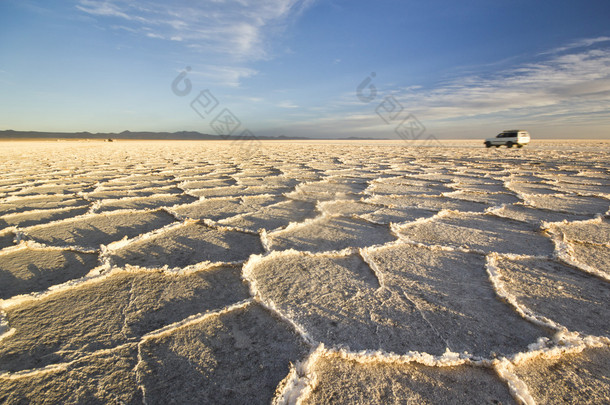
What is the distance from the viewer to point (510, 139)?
1330cm

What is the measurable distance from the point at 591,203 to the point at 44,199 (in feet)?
15.5

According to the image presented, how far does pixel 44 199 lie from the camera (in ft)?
9.20

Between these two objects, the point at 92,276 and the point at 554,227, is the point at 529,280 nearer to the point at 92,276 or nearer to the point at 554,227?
the point at 554,227

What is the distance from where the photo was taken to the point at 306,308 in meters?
1.06

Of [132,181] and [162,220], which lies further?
[132,181]

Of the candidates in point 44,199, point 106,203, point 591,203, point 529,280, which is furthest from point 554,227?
point 44,199

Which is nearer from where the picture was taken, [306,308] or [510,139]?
[306,308]

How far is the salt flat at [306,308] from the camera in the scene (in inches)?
29.3

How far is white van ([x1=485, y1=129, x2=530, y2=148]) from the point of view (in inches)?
514

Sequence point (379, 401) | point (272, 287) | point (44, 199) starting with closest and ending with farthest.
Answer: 1. point (379, 401)
2. point (272, 287)
3. point (44, 199)

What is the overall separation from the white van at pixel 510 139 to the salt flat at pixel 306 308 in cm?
1317

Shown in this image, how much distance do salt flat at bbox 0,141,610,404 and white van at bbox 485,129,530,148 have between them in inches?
518

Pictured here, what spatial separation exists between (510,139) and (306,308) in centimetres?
1543

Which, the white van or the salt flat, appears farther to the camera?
the white van
